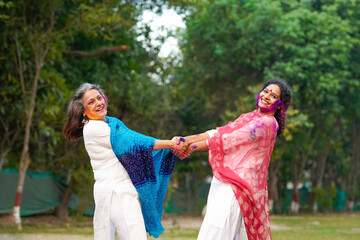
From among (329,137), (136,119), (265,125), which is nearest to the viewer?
(265,125)

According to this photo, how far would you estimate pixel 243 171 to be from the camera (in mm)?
4848

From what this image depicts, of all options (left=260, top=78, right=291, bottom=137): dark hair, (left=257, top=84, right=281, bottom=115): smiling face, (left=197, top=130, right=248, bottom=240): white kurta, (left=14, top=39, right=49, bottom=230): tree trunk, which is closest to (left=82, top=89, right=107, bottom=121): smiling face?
(left=197, top=130, right=248, bottom=240): white kurta

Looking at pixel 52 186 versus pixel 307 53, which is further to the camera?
pixel 307 53

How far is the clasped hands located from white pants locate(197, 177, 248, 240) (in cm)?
45

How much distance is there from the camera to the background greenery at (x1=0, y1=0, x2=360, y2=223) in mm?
13258

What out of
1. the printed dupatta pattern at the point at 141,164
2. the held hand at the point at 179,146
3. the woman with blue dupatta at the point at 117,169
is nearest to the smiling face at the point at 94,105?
the woman with blue dupatta at the point at 117,169

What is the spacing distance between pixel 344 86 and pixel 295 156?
4.51m

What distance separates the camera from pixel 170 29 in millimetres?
16750

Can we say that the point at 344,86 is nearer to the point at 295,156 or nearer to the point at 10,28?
the point at 295,156

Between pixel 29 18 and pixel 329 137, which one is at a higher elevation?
pixel 29 18

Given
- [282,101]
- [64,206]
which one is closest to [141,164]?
[282,101]

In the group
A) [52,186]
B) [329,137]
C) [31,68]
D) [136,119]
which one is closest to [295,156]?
[329,137]

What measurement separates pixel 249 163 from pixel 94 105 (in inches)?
56.9

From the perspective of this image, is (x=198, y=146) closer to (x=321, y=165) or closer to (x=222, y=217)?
(x=222, y=217)
